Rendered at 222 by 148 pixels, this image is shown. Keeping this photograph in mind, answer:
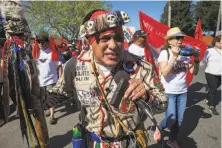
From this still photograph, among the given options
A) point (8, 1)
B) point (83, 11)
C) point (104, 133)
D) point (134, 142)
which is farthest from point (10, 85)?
point (83, 11)

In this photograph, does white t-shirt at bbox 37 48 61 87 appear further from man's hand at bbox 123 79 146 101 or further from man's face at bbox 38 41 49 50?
man's hand at bbox 123 79 146 101

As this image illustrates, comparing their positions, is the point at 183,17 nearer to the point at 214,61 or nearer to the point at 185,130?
the point at 214,61

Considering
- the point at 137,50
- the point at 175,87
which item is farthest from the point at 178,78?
the point at 137,50

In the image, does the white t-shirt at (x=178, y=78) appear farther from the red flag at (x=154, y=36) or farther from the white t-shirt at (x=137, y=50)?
the white t-shirt at (x=137, y=50)

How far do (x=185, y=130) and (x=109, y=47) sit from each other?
3391mm

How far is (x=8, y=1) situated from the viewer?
130 centimetres

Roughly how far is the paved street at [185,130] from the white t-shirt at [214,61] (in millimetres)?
1036

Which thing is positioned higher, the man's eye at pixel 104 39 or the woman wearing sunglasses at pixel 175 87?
the man's eye at pixel 104 39

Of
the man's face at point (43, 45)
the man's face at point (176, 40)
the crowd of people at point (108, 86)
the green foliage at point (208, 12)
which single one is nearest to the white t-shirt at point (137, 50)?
the man's face at point (176, 40)

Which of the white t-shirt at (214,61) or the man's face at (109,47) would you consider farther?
the white t-shirt at (214,61)

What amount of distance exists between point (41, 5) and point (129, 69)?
30.9 m

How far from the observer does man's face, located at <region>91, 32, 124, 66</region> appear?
1.48m

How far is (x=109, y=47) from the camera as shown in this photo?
1.48 m

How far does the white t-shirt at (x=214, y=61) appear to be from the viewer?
4988 millimetres
